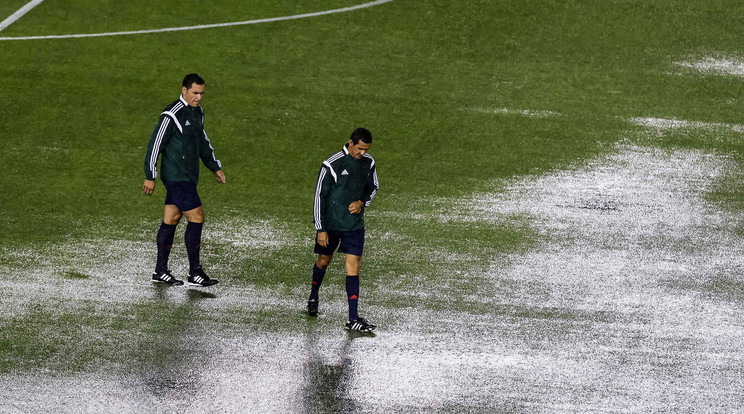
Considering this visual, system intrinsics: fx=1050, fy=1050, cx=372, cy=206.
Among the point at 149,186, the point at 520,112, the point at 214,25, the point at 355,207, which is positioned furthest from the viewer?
the point at 214,25

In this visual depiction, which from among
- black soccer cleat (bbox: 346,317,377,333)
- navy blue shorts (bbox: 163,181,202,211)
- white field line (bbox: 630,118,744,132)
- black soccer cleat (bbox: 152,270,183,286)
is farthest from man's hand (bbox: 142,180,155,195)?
white field line (bbox: 630,118,744,132)

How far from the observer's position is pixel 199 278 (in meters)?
10.8

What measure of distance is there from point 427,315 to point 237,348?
1960 millimetres

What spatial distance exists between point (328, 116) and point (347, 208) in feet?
22.5

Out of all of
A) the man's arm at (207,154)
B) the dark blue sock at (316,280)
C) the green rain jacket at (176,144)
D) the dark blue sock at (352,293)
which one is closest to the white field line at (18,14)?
the man's arm at (207,154)

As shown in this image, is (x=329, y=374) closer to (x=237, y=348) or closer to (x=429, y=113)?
(x=237, y=348)

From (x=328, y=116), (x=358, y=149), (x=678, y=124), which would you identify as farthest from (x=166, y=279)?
(x=678, y=124)

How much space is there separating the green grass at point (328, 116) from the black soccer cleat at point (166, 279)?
13.7 inches

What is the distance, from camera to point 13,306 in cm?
1012

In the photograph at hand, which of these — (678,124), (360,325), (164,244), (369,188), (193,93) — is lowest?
(360,325)

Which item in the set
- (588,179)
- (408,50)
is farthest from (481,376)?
(408,50)

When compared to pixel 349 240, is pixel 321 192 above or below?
above

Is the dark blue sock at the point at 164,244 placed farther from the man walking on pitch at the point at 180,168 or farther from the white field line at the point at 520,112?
the white field line at the point at 520,112

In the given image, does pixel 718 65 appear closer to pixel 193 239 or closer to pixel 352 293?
pixel 352 293
